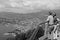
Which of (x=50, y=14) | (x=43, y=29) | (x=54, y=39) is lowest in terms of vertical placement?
(x=54, y=39)

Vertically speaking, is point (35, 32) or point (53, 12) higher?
point (53, 12)

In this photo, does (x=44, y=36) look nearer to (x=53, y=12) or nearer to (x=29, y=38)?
(x=29, y=38)

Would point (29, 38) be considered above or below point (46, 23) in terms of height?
below

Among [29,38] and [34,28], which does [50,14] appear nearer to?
[34,28]

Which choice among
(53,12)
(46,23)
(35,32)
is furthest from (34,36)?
(53,12)

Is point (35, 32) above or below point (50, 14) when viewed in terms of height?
below

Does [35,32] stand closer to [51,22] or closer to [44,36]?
[44,36]

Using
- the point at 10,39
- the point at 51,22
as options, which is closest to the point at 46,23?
the point at 51,22
